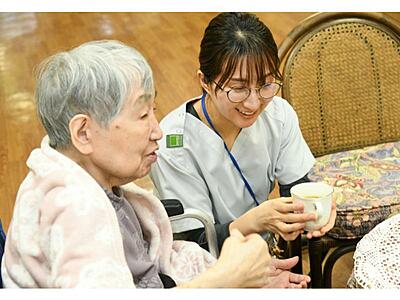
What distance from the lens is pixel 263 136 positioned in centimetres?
200

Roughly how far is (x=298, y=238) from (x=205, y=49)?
597mm

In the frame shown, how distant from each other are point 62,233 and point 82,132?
0.22 metres

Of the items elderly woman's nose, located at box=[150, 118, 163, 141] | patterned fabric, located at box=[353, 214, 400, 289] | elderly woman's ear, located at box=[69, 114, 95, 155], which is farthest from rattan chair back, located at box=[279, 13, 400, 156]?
elderly woman's ear, located at box=[69, 114, 95, 155]

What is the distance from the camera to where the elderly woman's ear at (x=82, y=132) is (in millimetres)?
1238

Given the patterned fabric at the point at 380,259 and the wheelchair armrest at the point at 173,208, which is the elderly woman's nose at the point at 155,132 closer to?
the wheelchair armrest at the point at 173,208

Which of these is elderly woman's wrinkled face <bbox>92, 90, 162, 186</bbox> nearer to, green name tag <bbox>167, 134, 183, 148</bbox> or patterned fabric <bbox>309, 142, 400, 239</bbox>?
green name tag <bbox>167, 134, 183, 148</bbox>

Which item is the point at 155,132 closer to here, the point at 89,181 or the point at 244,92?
the point at 89,181

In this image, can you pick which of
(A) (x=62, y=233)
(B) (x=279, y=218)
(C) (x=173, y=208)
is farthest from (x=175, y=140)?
(A) (x=62, y=233)

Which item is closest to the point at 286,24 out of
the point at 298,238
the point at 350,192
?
the point at 350,192

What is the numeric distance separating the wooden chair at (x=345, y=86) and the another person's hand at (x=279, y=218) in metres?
0.63

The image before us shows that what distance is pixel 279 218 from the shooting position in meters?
1.67

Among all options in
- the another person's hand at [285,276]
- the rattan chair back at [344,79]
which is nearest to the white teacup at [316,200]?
the another person's hand at [285,276]
